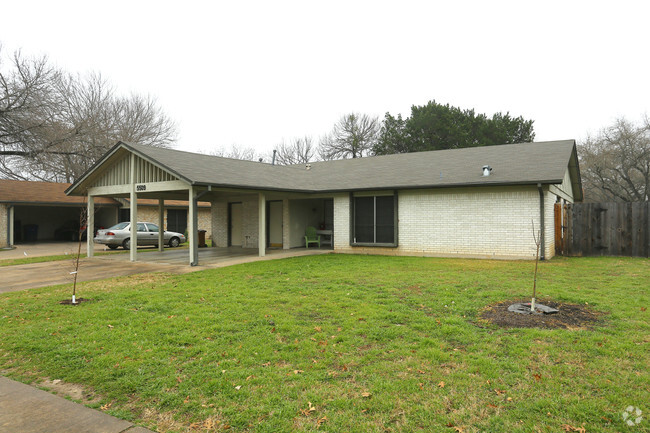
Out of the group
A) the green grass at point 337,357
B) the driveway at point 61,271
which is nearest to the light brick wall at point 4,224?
the driveway at point 61,271

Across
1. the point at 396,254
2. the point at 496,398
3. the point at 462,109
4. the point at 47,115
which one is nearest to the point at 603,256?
the point at 396,254

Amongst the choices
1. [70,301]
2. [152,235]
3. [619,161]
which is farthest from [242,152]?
[70,301]

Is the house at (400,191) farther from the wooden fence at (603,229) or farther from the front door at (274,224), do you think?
the wooden fence at (603,229)

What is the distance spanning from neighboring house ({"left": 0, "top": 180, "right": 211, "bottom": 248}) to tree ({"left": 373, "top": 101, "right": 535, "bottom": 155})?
1931 cm

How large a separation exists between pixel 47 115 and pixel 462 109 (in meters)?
32.7

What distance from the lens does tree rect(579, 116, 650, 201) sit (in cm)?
3102

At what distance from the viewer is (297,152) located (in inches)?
2000

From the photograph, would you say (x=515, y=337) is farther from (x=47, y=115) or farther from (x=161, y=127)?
(x=161, y=127)

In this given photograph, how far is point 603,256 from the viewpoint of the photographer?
14.3 m

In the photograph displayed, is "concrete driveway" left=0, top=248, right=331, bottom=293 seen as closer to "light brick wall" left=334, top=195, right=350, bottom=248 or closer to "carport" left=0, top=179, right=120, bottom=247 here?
"light brick wall" left=334, top=195, right=350, bottom=248

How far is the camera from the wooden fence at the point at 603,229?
1393 cm

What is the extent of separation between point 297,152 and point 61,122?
28.2 metres

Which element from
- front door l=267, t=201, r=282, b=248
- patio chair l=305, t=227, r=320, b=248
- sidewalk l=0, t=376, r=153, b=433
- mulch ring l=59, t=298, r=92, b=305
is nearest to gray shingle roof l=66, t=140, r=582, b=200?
front door l=267, t=201, r=282, b=248

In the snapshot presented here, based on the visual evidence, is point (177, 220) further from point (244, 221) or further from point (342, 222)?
point (342, 222)
